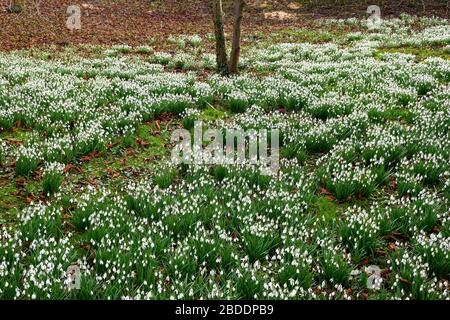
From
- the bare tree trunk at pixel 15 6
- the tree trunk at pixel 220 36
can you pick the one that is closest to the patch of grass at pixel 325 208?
the tree trunk at pixel 220 36

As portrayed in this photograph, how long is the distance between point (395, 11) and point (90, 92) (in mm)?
27643

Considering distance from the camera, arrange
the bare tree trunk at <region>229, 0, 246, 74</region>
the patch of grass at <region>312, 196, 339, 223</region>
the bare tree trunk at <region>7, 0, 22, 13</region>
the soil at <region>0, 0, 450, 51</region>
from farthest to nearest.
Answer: the bare tree trunk at <region>7, 0, 22, 13</region>, the soil at <region>0, 0, 450, 51</region>, the bare tree trunk at <region>229, 0, 246, 74</region>, the patch of grass at <region>312, 196, 339, 223</region>

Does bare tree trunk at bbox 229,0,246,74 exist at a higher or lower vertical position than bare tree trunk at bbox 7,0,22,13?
lower

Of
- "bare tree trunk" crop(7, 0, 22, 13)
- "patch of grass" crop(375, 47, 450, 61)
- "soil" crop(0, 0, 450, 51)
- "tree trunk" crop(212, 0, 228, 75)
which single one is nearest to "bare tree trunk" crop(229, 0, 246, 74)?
"tree trunk" crop(212, 0, 228, 75)

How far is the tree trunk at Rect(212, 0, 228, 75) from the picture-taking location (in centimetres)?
1381

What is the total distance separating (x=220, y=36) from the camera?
14.2 m

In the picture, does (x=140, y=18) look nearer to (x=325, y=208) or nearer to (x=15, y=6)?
(x=15, y=6)

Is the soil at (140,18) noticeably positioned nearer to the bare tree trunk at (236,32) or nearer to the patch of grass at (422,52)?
the bare tree trunk at (236,32)

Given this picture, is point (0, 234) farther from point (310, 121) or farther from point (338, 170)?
point (310, 121)

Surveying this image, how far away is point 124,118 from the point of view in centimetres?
925

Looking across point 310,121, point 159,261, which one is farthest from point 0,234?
point 310,121

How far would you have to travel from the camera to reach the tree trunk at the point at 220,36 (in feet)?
45.3

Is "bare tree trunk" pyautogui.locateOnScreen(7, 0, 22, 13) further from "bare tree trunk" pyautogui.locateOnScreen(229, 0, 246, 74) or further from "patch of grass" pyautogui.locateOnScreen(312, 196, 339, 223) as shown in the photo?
"patch of grass" pyautogui.locateOnScreen(312, 196, 339, 223)

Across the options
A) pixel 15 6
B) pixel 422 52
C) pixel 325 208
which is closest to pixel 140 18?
pixel 15 6
